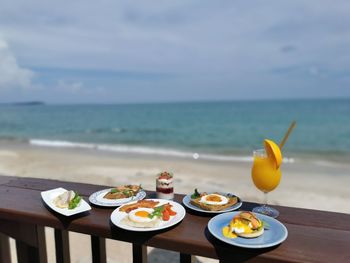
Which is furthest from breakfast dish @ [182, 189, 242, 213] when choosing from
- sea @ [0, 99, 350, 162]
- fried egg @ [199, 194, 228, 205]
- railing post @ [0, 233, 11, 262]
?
sea @ [0, 99, 350, 162]

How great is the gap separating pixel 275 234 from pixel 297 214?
274 millimetres

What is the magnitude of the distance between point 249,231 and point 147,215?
378mm

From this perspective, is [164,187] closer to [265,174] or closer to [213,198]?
[213,198]

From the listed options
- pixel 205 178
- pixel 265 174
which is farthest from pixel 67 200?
pixel 205 178

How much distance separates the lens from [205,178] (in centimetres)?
580

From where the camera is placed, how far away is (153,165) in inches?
292

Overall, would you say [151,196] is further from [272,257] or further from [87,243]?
[87,243]

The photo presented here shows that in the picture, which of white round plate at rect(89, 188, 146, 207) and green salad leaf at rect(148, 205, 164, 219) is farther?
white round plate at rect(89, 188, 146, 207)

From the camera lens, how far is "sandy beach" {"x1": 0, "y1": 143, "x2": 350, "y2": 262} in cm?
400

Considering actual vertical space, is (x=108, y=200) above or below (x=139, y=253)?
above

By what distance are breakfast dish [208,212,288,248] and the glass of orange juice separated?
188 millimetres

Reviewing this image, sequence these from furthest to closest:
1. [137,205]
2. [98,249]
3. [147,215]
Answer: [98,249], [137,205], [147,215]

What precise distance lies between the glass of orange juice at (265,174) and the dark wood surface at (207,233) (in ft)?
0.23

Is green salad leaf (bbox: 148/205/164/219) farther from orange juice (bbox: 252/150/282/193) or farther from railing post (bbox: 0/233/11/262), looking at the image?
railing post (bbox: 0/233/11/262)
